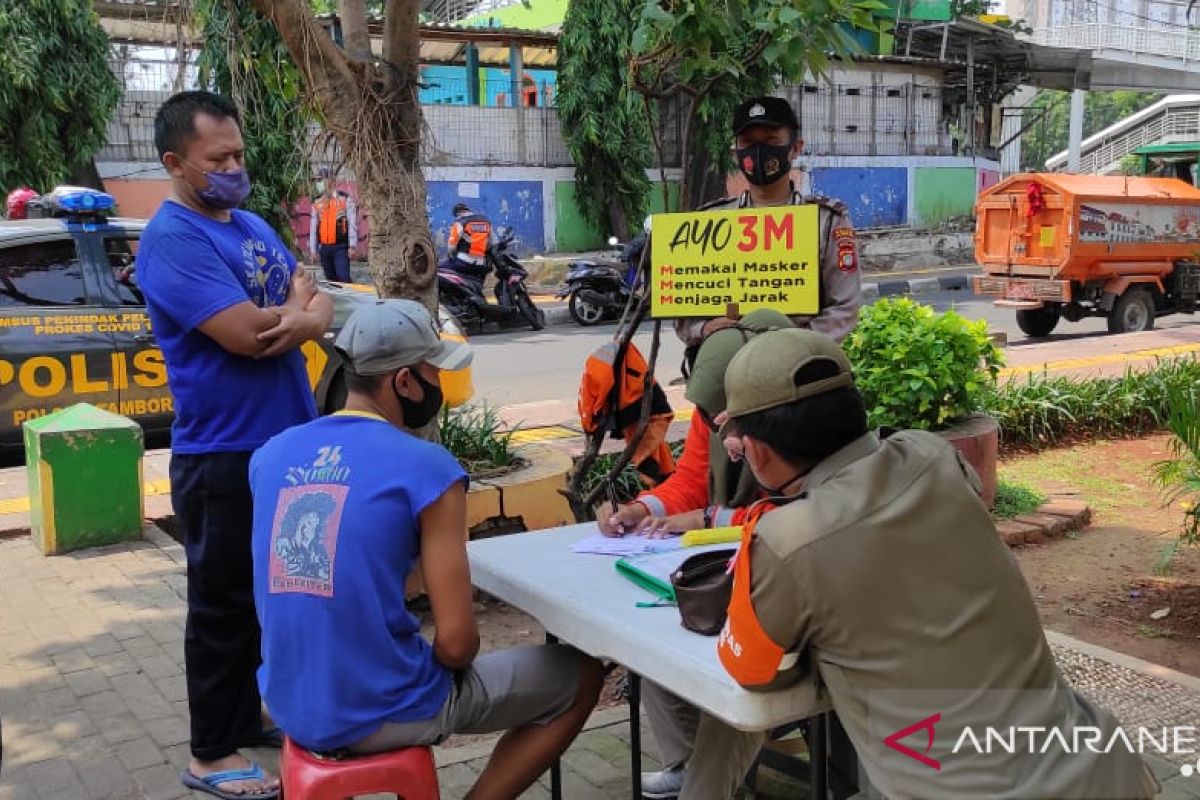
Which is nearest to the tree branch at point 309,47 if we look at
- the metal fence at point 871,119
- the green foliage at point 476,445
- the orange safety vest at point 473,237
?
the green foliage at point 476,445

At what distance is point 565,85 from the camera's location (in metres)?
18.7

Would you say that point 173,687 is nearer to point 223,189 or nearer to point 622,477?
point 223,189

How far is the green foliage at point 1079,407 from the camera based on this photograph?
729 cm

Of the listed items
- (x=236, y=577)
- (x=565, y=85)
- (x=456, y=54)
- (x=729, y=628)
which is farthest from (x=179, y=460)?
(x=456, y=54)

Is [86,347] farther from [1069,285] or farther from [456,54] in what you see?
[456,54]

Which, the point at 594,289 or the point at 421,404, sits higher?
the point at 421,404

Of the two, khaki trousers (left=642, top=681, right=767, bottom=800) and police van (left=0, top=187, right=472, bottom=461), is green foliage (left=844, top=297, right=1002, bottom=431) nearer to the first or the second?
police van (left=0, top=187, right=472, bottom=461)

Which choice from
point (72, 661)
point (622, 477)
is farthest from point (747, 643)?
point (622, 477)

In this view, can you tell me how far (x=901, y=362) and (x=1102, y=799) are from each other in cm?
397

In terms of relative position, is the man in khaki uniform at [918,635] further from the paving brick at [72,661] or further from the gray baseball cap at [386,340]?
the paving brick at [72,661]

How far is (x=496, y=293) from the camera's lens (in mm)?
14297

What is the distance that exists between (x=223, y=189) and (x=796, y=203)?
5.80 feet

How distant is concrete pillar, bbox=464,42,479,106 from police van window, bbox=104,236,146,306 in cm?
1287

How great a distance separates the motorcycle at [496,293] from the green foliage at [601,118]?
471 centimetres
